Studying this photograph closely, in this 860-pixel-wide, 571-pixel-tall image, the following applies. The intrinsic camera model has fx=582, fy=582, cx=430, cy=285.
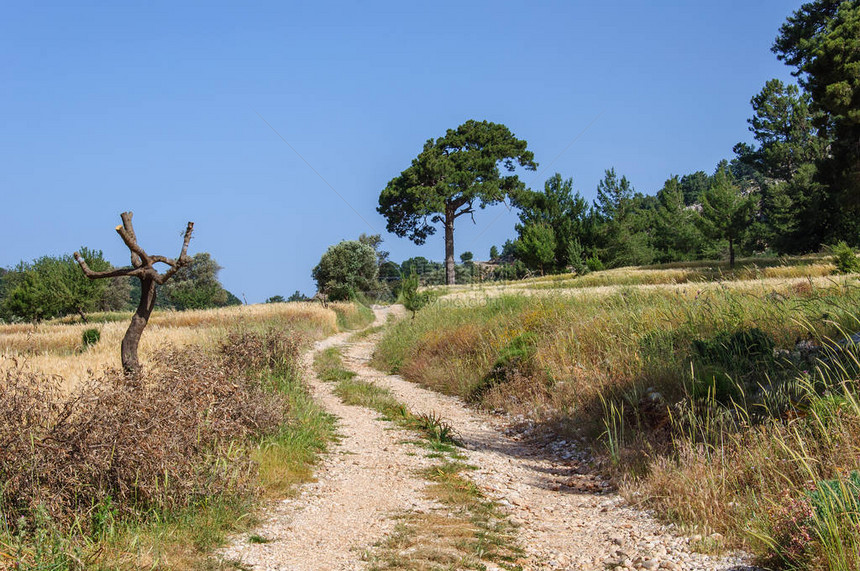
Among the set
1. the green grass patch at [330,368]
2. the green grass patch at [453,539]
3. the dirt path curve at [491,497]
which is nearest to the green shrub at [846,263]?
the green grass patch at [330,368]

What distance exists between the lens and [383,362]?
16.2 meters

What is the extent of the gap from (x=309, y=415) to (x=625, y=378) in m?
4.25

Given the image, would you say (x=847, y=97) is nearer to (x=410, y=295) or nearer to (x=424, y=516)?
(x=410, y=295)

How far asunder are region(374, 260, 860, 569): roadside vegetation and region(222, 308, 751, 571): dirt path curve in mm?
324

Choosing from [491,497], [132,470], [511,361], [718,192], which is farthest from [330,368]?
[718,192]

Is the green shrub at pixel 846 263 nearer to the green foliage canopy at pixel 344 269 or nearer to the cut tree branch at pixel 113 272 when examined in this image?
the cut tree branch at pixel 113 272

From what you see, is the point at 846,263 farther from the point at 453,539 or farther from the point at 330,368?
the point at 453,539

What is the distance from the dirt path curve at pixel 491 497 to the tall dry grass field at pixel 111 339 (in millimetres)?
2054

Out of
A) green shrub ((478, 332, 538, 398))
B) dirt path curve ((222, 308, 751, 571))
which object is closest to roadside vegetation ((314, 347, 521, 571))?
dirt path curve ((222, 308, 751, 571))

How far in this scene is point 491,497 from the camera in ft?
18.3

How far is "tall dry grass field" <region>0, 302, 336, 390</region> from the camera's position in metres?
8.54

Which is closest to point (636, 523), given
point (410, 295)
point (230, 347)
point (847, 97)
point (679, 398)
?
point (679, 398)

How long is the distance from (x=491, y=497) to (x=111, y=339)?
14698mm

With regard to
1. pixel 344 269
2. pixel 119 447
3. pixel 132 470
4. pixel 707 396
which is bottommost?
pixel 707 396
